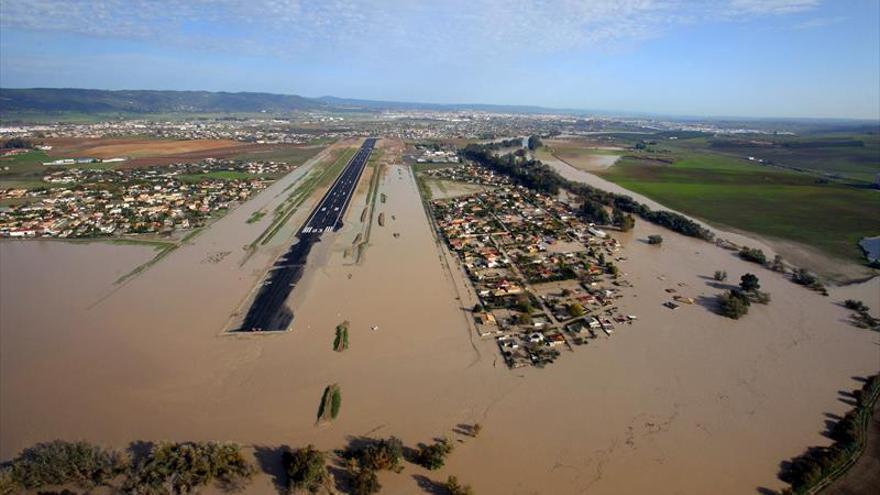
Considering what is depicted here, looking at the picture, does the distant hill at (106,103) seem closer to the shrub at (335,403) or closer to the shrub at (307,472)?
the shrub at (335,403)

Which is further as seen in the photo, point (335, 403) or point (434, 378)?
point (434, 378)

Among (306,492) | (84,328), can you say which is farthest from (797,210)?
(84,328)

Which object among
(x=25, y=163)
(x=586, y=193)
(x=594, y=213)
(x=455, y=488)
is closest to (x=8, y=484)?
(x=455, y=488)

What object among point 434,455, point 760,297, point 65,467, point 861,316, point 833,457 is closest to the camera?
point 65,467

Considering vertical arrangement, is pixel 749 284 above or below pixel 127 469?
above

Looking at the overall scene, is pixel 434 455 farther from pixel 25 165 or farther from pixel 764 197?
pixel 25 165

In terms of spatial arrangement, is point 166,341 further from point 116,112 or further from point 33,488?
point 116,112
